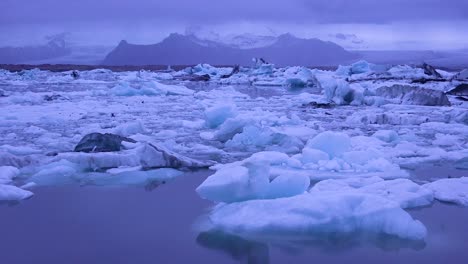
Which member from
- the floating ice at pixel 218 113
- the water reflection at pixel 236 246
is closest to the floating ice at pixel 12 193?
the water reflection at pixel 236 246

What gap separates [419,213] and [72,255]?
1.96 metres

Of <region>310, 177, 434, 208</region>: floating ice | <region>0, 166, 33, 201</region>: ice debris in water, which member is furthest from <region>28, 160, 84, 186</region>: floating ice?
<region>310, 177, 434, 208</region>: floating ice

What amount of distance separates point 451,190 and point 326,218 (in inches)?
48.9

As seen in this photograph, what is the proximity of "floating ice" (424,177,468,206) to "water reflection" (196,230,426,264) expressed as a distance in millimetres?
851

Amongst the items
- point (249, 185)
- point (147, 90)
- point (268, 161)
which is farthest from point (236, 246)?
point (147, 90)

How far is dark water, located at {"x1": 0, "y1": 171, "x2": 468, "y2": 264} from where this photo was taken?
8.04 ft

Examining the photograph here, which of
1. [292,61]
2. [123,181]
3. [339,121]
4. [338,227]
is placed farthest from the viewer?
[292,61]

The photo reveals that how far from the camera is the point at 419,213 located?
3117 mm

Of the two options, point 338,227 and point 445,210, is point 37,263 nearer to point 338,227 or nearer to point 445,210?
point 338,227

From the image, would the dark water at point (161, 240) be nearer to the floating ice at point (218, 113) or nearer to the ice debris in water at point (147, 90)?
the floating ice at point (218, 113)

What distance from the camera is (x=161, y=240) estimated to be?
8.81 ft

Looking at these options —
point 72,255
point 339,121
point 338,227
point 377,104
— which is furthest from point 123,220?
point 377,104

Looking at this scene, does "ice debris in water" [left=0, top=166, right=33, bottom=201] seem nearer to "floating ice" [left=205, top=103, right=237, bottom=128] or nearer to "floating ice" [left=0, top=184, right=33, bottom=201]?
"floating ice" [left=0, top=184, right=33, bottom=201]

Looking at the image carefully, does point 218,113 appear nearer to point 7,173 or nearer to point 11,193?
point 7,173
